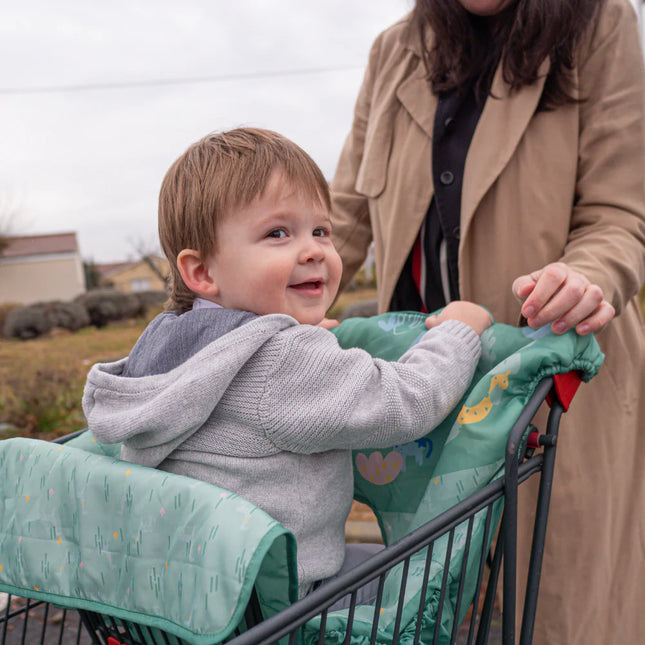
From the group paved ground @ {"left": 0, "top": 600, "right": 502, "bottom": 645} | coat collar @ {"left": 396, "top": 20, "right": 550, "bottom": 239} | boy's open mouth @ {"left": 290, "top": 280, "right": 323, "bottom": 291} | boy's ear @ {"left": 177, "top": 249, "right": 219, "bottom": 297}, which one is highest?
coat collar @ {"left": 396, "top": 20, "right": 550, "bottom": 239}

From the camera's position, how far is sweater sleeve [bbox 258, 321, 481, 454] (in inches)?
44.8

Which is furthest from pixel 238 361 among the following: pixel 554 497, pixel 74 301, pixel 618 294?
pixel 74 301

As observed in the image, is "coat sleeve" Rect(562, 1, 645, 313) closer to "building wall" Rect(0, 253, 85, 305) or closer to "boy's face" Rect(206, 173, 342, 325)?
"boy's face" Rect(206, 173, 342, 325)

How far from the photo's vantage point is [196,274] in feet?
A: 4.41

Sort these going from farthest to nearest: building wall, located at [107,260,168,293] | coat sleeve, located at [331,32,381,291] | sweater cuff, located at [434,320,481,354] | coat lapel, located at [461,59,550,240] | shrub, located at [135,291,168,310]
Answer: building wall, located at [107,260,168,293]
shrub, located at [135,291,168,310]
coat sleeve, located at [331,32,381,291]
coat lapel, located at [461,59,550,240]
sweater cuff, located at [434,320,481,354]

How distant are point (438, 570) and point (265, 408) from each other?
407mm

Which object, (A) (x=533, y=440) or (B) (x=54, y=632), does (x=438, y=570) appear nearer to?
(A) (x=533, y=440)

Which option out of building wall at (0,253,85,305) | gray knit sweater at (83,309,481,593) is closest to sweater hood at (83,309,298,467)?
gray knit sweater at (83,309,481,593)

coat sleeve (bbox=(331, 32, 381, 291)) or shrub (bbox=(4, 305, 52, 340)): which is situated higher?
coat sleeve (bbox=(331, 32, 381, 291))

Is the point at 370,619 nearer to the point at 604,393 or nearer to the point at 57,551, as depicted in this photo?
the point at 57,551

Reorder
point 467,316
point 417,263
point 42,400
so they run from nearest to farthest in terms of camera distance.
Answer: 1. point 467,316
2. point 417,263
3. point 42,400

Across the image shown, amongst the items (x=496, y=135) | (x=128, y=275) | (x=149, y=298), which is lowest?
(x=128, y=275)

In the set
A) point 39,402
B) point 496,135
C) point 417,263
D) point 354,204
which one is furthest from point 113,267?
point 496,135

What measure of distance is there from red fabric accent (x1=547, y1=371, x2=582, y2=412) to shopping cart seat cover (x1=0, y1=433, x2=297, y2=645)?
0.60m
